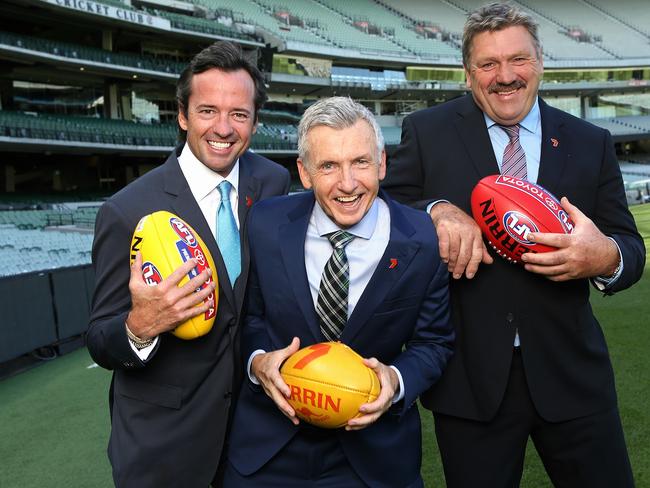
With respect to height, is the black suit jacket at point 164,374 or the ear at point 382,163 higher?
the ear at point 382,163

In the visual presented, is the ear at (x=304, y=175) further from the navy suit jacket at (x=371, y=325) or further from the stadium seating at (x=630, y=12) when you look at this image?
the stadium seating at (x=630, y=12)

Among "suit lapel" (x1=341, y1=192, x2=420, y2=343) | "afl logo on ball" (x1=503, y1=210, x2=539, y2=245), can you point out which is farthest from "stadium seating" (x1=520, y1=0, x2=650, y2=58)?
"suit lapel" (x1=341, y1=192, x2=420, y2=343)

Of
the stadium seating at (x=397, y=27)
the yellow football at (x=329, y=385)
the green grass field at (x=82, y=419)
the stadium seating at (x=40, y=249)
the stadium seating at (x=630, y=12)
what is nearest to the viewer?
the yellow football at (x=329, y=385)

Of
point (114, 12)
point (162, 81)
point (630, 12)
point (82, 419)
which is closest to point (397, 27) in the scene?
point (162, 81)

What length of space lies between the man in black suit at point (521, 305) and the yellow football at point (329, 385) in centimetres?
53

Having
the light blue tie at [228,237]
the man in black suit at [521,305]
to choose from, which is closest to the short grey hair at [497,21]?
the man in black suit at [521,305]

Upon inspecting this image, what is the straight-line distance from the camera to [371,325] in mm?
2080

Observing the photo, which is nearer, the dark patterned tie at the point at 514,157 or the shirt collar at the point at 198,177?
the dark patterned tie at the point at 514,157

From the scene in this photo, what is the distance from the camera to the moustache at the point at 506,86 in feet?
7.33

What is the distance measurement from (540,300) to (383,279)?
0.65 metres

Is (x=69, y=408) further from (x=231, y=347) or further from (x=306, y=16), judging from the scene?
(x=306, y=16)

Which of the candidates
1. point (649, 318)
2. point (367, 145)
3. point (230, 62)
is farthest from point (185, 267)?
point (649, 318)

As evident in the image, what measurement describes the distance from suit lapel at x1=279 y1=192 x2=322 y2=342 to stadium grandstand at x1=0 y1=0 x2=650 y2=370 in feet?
19.6

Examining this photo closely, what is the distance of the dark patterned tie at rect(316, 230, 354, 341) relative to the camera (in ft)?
6.75
